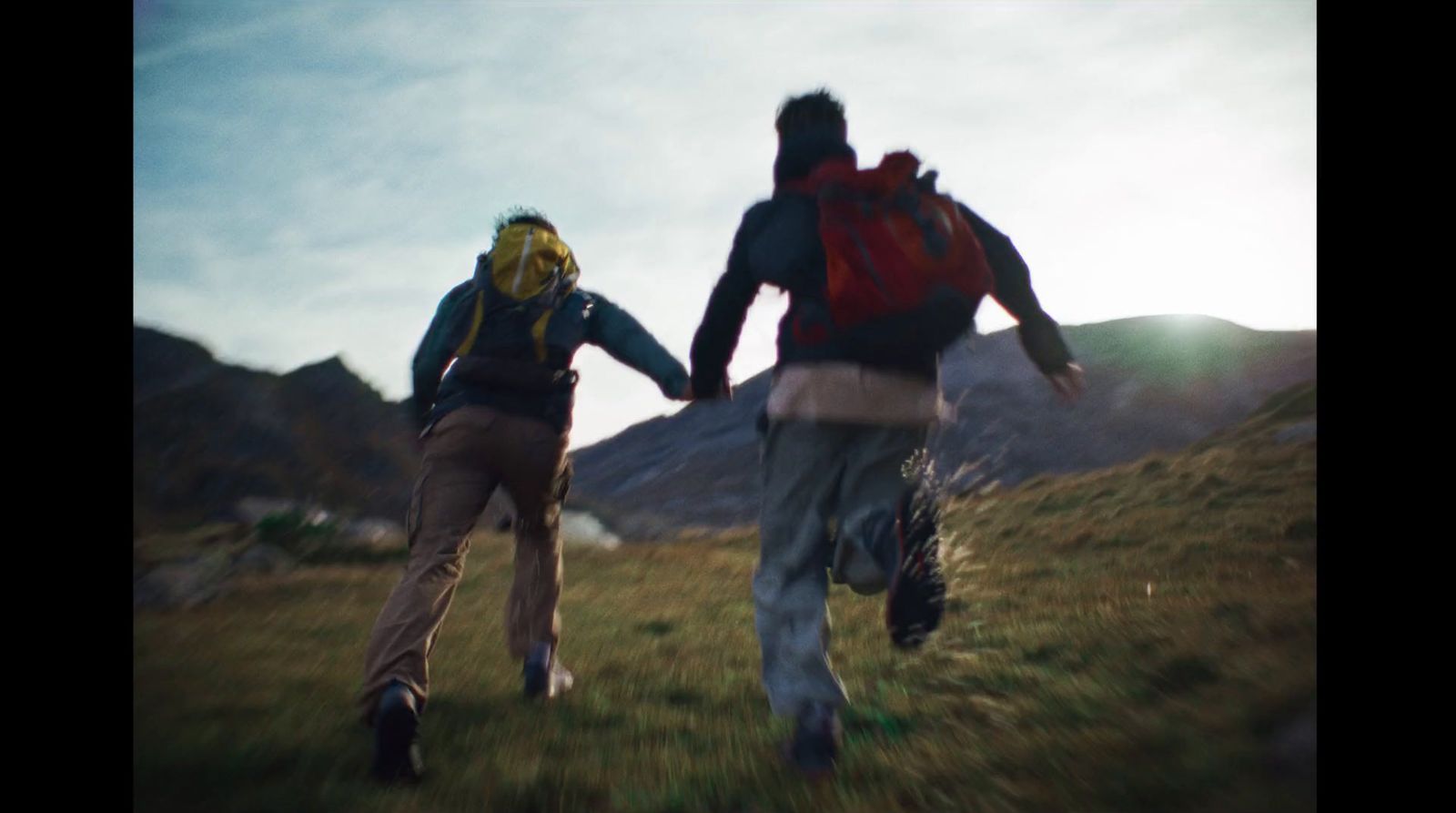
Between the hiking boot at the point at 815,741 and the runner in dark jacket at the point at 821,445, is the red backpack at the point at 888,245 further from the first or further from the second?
the hiking boot at the point at 815,741

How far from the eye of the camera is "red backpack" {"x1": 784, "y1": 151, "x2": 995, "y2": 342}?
2.69m

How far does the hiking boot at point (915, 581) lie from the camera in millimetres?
→ 2605

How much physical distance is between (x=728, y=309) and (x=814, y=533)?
30.4 inches

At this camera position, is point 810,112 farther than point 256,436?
No

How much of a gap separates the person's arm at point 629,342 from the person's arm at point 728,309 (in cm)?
50

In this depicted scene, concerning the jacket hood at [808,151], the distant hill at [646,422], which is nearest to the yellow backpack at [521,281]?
the distant hill at [646,422]

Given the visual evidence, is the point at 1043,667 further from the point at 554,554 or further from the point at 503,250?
the point at 503,250

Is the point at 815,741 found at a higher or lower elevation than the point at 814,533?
lower

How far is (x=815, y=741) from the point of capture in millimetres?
2699

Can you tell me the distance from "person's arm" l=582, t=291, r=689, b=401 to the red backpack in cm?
107

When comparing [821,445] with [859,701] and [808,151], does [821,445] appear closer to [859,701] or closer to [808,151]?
[808,151]

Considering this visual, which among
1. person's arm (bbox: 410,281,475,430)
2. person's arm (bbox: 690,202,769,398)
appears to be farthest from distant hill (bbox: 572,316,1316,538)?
person's arm (bbox: 690,202,769,398)

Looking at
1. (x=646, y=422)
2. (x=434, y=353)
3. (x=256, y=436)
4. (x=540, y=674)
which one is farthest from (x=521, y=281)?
(x=646, y=422)

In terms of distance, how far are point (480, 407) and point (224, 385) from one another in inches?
626
